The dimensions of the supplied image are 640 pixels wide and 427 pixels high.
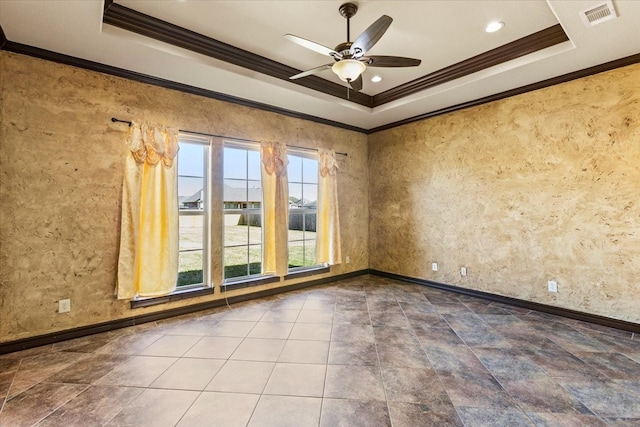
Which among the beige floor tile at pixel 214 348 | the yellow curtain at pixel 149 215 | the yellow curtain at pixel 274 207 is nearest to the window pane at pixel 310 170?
the yellow curtain at pixel 274 207

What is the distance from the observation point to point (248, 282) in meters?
4.03

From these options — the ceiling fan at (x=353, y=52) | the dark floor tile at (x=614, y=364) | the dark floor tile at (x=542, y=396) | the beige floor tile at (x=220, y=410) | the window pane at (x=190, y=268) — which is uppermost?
the ceiling fan at (x=353, y=52)

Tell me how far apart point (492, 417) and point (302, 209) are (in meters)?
3.64

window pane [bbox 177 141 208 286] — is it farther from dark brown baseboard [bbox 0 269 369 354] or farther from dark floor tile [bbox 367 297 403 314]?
Result: dark floor tile [bbox 367 297 403 314]

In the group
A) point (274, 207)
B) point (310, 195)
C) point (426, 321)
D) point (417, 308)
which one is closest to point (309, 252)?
point (310, 195)

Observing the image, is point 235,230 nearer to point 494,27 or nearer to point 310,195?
point 310,195

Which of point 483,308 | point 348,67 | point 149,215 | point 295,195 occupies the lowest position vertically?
point 483,308

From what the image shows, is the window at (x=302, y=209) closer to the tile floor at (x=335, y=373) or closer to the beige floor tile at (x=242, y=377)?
the tile floor at (x=335, y=373)

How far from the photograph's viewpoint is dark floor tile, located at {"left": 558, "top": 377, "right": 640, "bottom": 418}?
5.74 ft

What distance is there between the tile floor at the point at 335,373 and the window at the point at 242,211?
88 cm

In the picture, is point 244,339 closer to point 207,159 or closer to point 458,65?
point 207,159

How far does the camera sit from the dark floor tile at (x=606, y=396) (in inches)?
68.9

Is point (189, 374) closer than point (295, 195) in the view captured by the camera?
Yes

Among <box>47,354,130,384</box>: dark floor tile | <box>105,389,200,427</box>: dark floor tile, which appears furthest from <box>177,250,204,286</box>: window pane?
<box>105,389,200,427</box>: dark floor tile
